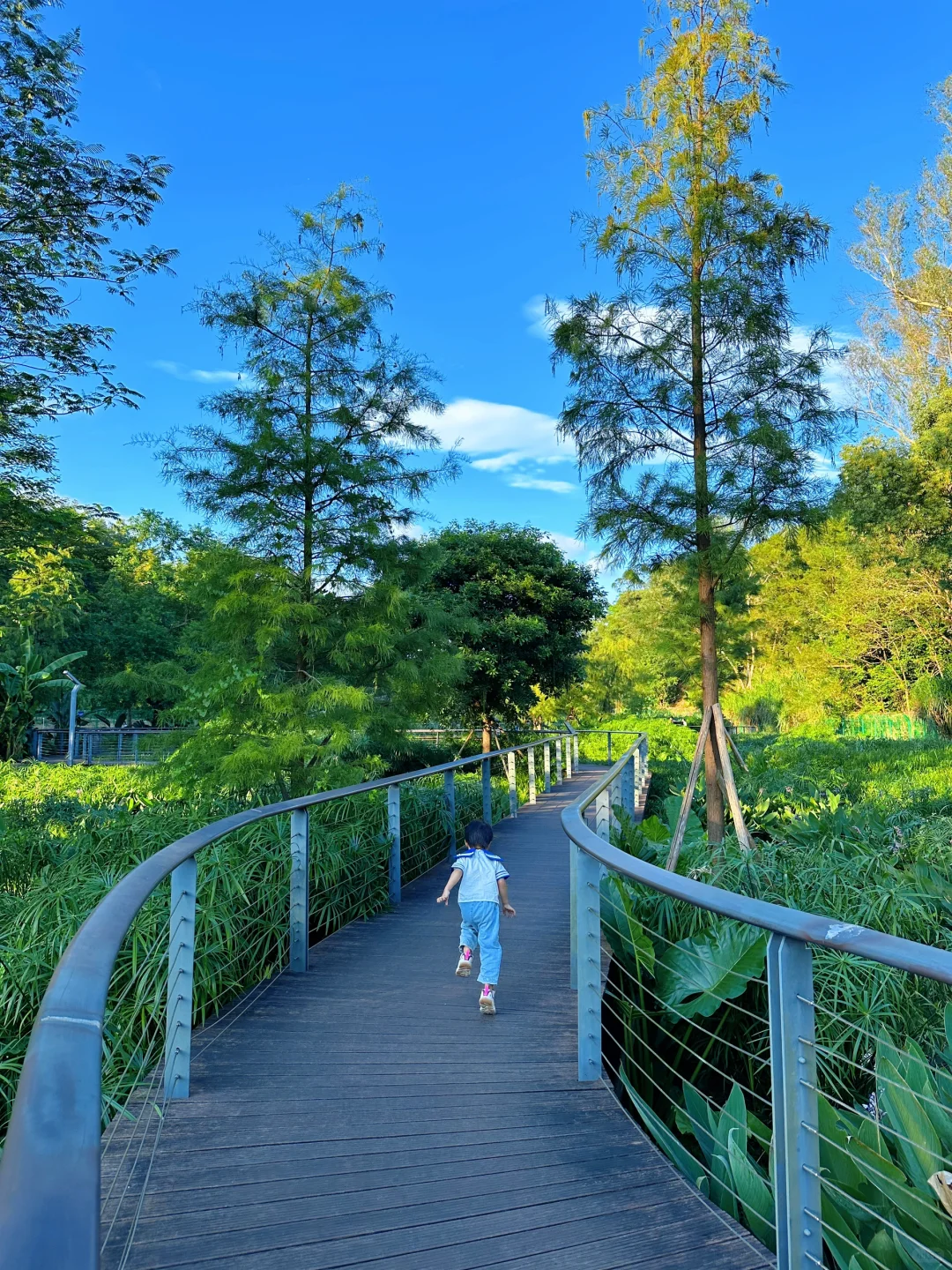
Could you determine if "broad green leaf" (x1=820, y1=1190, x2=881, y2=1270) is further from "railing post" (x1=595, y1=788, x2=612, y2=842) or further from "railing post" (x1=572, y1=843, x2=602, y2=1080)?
"railing post" (x1=595, y1=788, x2=612, y2=842)

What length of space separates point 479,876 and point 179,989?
1.79m

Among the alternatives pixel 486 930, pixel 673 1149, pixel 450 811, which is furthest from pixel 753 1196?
pixel 450 811

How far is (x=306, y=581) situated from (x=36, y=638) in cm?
2963

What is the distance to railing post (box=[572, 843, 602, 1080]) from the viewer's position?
330 centimetres

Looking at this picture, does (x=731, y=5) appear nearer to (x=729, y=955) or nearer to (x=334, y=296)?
(x=334, y=296)

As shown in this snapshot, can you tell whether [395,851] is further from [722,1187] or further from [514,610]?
[514,610]

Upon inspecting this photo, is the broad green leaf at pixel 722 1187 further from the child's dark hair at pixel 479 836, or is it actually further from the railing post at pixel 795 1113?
the child's dark hair at pixel 479 836

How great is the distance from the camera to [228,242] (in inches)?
384

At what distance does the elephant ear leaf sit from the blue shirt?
934 millimetres

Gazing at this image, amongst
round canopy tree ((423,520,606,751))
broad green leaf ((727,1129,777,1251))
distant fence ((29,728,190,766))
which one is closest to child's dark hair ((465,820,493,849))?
broad green leaf ((727,1129,777,1251))

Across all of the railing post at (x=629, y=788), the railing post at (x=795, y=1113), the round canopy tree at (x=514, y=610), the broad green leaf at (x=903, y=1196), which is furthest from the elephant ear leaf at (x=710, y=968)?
the round canopy tree at (x=514, y=610)

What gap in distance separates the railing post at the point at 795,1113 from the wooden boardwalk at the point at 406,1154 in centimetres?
39

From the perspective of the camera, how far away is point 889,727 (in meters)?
27.0

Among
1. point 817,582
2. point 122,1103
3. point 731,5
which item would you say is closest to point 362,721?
point 122,1103
